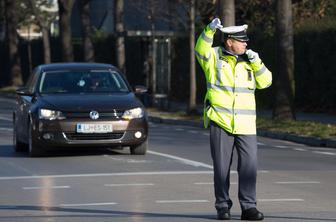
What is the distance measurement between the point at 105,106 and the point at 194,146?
346cm

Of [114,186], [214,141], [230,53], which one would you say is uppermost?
[230,53]

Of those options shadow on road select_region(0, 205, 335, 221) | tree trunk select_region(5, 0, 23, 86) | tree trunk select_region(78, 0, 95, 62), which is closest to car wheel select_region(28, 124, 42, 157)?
shadow on road select_region(0, 205, 335, 221)

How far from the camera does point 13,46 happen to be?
58094mm

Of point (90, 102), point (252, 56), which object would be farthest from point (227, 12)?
point (252, 56)

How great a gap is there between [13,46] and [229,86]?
4895 cm

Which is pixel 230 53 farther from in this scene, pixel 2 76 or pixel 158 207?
pixel 2 76

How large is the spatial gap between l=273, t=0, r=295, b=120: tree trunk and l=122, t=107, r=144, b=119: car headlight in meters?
8.72

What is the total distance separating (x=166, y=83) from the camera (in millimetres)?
36656

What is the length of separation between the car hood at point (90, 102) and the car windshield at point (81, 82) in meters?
0.35

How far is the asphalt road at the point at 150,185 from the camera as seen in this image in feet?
35.6

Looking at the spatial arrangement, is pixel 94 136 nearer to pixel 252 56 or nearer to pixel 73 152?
pixel 73 152

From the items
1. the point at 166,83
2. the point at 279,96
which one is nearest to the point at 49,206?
the point at 279,96

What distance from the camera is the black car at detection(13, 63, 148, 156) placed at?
16.7 metres

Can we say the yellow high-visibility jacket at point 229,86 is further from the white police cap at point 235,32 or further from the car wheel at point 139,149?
the car wheel at point 139,149
